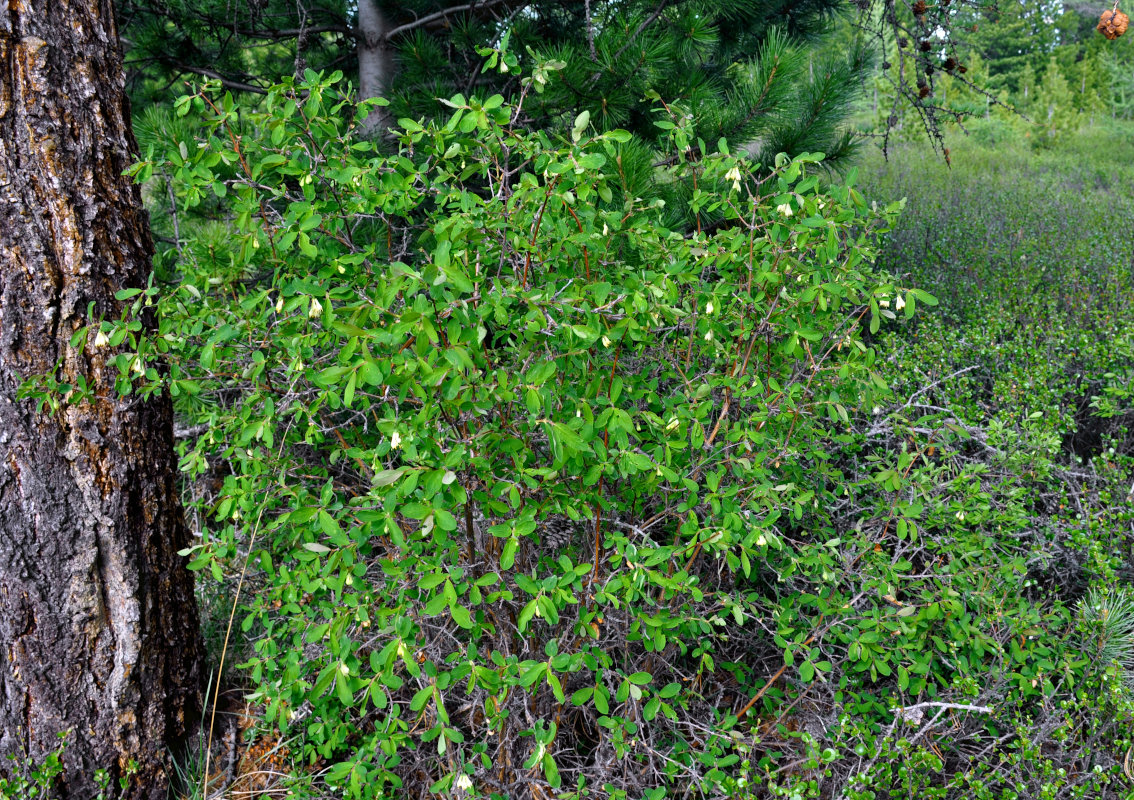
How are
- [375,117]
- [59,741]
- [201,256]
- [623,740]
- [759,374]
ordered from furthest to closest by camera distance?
[375,117] → [201,256] → [759,374] → [59,741] → [623,740]

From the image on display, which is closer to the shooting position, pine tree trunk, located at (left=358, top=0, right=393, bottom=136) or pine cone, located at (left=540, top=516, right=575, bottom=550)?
pine cone, located at (left=540, top=516, right=575, bottom=550)

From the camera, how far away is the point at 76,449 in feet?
6.31

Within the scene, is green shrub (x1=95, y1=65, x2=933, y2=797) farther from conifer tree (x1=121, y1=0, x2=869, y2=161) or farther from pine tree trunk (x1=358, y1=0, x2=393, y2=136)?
pine tree trunk (x1=358, y1=0, x2=393, y2=136)

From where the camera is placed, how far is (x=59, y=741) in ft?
6.53

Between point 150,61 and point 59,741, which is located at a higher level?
point 150,61

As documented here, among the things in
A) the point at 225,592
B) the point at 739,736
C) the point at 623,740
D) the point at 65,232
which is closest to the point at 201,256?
the point at 65,232

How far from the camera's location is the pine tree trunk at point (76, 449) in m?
1.84

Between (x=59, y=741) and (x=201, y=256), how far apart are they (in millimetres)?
1528

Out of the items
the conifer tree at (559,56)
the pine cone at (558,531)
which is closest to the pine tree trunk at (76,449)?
the pine cone at (558,531)

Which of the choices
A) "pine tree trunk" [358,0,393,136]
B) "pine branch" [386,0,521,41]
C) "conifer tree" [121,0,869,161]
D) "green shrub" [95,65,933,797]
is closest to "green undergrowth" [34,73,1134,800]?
"green shrub" [95,65,933,797]

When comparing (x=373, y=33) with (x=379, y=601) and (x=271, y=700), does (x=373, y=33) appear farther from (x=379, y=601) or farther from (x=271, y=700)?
(x=271, y=700)

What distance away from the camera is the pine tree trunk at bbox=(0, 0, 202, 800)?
6.05 ft

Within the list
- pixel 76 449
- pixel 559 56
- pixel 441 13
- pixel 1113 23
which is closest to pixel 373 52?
pixel 441 13

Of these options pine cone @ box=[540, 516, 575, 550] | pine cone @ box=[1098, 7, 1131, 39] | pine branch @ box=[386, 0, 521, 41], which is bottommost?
pine cone @ box=[540, 516, 575, 550]
